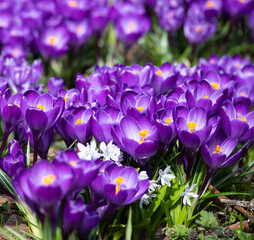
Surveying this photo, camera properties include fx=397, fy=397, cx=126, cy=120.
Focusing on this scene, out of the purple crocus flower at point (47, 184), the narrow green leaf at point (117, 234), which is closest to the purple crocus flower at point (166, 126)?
the narrow green leaf at point (117, 234)

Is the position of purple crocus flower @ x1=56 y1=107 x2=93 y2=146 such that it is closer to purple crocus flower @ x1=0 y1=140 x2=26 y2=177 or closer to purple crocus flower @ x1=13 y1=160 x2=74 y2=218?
purple crocus flower @ x1=0 y1=140 x2=26 y2=177

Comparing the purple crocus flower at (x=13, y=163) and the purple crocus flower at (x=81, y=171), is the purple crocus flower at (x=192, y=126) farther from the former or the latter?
the purple crocus flower at (x=13, y=163)

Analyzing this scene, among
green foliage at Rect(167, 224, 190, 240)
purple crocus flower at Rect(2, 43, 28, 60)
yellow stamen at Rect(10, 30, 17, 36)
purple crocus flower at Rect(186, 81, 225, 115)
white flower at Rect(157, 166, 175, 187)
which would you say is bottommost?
purple crocus flower at Rect(2, 43, 28, 60)

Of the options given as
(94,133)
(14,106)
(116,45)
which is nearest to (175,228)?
(94,133)

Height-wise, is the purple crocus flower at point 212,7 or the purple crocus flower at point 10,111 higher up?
the purple crocus flower at point 10,111

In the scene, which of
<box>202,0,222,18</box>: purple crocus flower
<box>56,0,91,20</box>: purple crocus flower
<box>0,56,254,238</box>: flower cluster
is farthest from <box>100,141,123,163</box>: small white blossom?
<box>202,0,222,18</box>: purple crocus flower

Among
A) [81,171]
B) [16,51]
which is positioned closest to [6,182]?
[81,171]

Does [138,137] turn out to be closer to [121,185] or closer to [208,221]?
[121,185]
